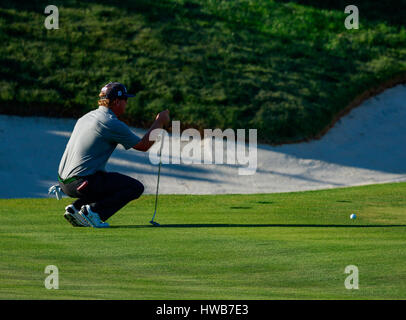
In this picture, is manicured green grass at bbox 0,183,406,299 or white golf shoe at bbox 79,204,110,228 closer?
manicured green grass at bbox 0,183,406,299

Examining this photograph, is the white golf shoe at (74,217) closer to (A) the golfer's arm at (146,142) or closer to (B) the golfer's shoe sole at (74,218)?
(B) the golfer's shoe sole at (74,218)

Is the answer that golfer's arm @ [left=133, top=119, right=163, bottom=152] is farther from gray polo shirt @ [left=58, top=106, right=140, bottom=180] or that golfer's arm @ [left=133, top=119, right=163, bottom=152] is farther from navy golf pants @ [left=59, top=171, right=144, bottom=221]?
navy golf pants @ [left=59, top=171, right=144, bottom=221]

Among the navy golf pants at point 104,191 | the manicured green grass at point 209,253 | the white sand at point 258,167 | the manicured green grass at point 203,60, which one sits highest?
the manicured green grass at point 203,60

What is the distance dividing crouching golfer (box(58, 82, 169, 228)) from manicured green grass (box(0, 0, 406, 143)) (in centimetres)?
873

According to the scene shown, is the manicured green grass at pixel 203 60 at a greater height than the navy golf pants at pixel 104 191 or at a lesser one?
greater

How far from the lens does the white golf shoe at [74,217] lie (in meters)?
8.93

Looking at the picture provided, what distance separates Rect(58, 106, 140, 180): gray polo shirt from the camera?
8.88 m

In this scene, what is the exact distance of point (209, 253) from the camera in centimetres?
757

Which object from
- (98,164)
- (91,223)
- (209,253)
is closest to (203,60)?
(98,164)

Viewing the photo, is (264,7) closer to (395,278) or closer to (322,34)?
(322,34)

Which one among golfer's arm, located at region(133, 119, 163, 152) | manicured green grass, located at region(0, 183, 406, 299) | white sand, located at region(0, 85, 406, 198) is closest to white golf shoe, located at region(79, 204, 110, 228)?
manicured green grass, located at region(0, 183, 406, 299)

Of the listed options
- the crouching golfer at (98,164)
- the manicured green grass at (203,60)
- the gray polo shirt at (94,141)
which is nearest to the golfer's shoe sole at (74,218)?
the crouching golfer at (98,164)

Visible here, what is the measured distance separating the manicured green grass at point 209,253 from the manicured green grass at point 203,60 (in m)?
7.06

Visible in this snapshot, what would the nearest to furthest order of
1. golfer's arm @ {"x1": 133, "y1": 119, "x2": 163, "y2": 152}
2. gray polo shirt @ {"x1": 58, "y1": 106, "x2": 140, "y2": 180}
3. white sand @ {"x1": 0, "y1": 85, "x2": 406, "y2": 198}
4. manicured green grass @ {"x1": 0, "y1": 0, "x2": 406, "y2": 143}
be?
gray polo shirt @ {"x1": 58, "y1": 106, "x2": 140, "y2": 180} < golfer's arm @ {"x1": 133, "y1": 119, "x2": 163, "y2": 152} < white sand @ {"x1": 0, "y1": 85, "x2": 406, "y2": 198} < manicured green grass @ {"x1": 0, "y1": 0, "x2": 406, "y2": 143}
